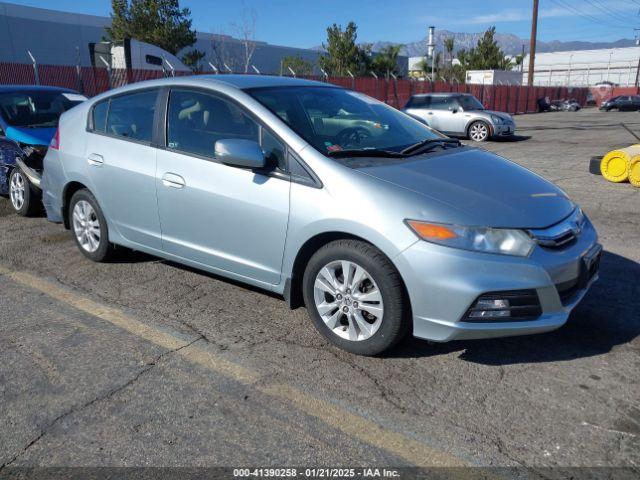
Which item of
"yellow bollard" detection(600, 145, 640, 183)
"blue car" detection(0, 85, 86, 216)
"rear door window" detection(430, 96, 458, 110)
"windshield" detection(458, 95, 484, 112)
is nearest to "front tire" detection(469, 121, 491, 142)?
"windshield" detection(458, 95, 484, 112)

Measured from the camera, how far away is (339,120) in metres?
4.03

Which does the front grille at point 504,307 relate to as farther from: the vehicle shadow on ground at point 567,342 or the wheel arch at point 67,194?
the wheel arch at point 67,194

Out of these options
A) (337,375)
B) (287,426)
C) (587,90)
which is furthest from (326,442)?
(587,90)

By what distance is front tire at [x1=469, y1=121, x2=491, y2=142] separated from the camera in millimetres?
16891

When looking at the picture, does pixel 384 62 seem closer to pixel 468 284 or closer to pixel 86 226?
pixel 86 226

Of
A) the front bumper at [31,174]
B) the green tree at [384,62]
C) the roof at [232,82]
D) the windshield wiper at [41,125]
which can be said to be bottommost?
the front bumper at [31,174]

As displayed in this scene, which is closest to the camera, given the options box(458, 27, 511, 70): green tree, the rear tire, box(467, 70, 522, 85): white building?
the rear tire

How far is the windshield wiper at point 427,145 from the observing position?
3781 mm

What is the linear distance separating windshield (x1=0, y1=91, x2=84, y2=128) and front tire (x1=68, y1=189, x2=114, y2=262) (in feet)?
10.3

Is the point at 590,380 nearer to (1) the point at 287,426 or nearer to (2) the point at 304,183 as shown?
(1) the point at 287,426

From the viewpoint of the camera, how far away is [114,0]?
32469 millimetres

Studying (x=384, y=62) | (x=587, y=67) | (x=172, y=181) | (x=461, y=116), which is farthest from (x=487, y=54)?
(x=172, y=181)

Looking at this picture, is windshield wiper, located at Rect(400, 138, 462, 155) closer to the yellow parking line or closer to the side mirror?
the side mirror

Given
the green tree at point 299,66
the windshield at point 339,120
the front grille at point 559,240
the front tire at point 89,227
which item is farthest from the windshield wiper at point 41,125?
the green tree at point 299,66
